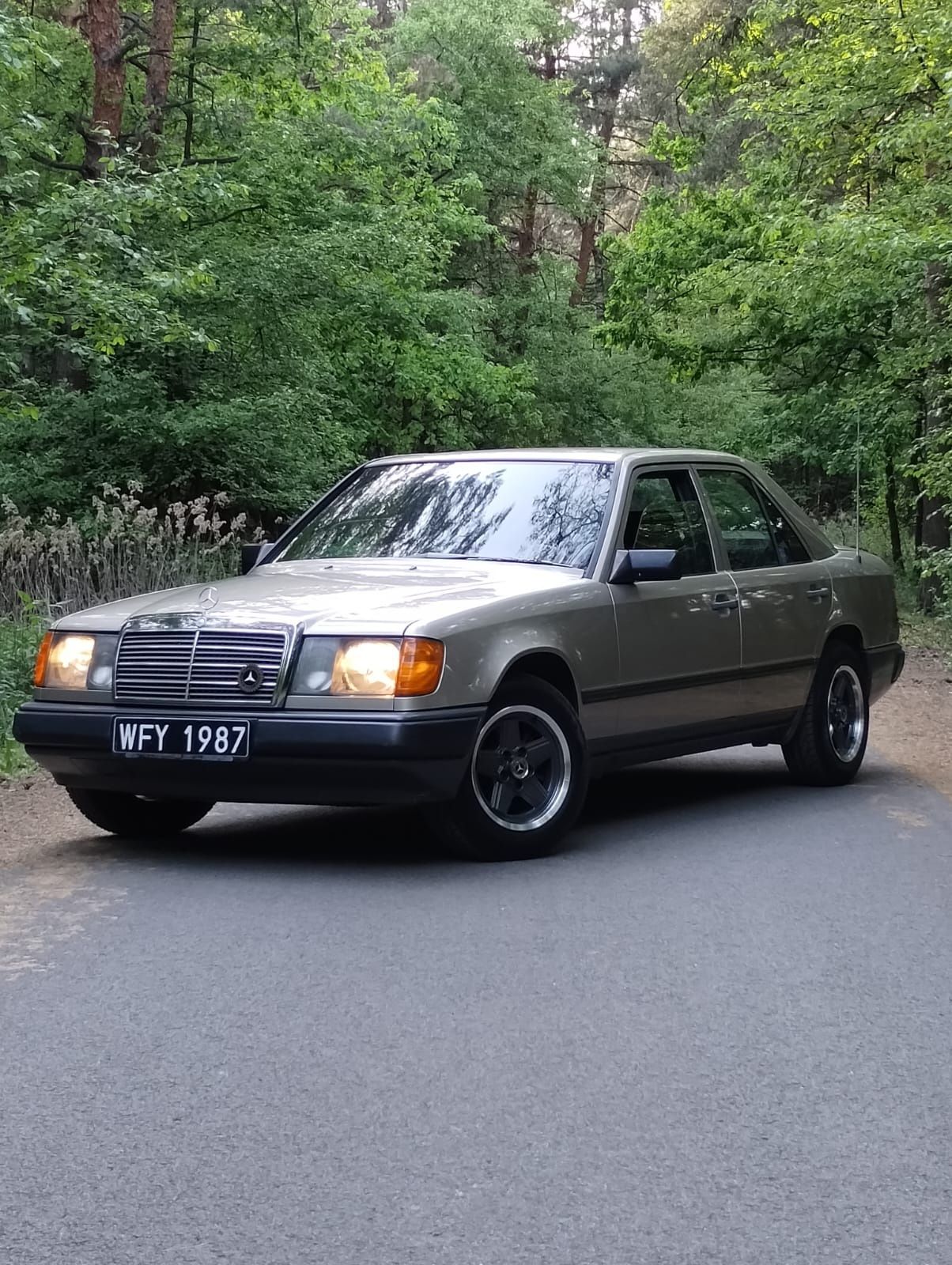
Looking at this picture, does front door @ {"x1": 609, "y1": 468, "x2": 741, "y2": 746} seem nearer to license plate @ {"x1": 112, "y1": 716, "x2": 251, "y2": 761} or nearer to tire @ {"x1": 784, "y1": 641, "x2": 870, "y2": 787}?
tire @ {"x1": 784, "y1": 641, "x2": 870, "y2": 787}

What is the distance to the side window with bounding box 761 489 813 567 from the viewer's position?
32.1 feet

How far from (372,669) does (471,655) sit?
1.35 feet

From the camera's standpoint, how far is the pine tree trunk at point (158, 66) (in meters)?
23.4

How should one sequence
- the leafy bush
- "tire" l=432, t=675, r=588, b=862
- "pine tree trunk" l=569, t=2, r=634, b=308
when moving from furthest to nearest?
1. "pine tree trunk" l=569, t=2, r=634, b=308
2. the leafy bush
3. "tire" l=432, t=675, r=588, b=862

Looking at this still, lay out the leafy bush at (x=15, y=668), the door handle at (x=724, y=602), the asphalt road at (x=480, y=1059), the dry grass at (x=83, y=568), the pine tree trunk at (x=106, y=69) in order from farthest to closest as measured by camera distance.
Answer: the pine tree trunk at (x=106, y=69) < the dry grass at (x=83, y=568) < the leafy bush at (x=15, y=668) < the door handle at (x=724, y=602) < the asphalt road at (x=480, y=1059)

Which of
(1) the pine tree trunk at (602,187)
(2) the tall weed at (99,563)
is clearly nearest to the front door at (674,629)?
(2) the tall weed at (99,563)

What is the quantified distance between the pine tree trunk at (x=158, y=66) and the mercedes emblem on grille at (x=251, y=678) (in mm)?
17932

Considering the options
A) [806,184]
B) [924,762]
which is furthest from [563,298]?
[924,762]

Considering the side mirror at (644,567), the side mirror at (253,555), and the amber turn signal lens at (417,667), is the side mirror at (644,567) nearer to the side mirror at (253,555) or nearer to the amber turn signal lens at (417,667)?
the amber turn signal lens at (417,667)

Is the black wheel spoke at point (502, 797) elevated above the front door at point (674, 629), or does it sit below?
below

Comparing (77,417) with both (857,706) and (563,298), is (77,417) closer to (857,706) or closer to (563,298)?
(857,706)

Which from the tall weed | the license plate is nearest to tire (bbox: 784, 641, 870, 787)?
the license plate

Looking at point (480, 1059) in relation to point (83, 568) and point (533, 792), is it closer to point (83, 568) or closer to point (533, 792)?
point (533, 792)

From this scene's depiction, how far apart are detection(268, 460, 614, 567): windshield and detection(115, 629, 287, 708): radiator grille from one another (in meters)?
1.48
